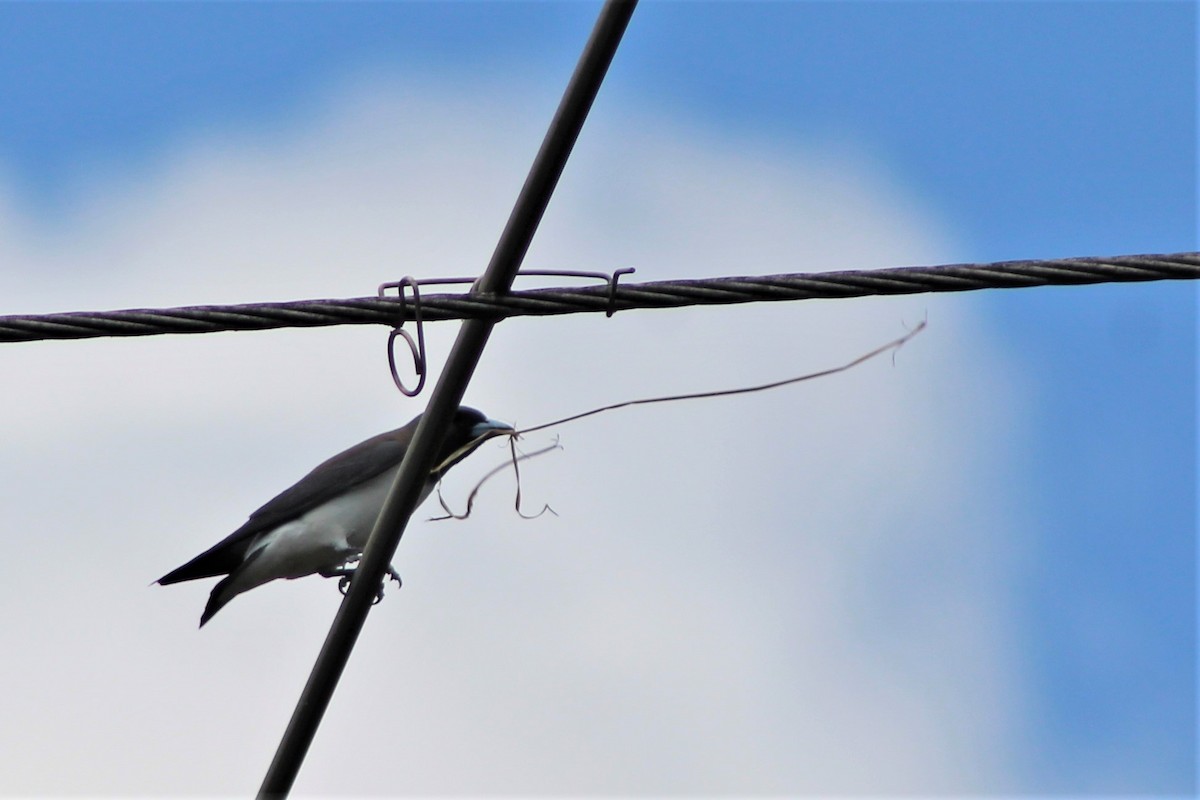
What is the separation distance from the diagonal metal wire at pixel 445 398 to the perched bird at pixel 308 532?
9.18 feet

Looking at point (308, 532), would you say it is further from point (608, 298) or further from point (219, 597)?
point (608, 298)

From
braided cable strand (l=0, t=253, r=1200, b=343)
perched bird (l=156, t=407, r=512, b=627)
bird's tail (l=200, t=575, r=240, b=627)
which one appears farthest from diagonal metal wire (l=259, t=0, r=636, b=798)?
bird's tail (l=200, t=575, r=240, b=627)

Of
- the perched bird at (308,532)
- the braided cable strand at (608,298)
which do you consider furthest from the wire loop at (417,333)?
the perched bird at (308,532)

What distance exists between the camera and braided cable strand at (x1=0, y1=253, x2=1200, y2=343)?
3240mm

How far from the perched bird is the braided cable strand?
9.40 feet

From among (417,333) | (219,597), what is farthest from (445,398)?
(219,597)

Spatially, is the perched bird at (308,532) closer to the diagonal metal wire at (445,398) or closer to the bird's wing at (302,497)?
the bird's wing at (302,497)

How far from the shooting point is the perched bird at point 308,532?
20.9 feet

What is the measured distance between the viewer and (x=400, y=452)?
22.1 ft

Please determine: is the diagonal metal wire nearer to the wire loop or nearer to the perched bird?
the wire loop

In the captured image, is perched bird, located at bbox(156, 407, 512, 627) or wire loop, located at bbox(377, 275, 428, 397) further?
perched bird, located at bbox(156, 407, 512, 627)

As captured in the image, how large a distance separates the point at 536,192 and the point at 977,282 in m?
0.97

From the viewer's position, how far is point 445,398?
3205 millimetres

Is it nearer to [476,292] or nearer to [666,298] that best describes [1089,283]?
[666,298]
